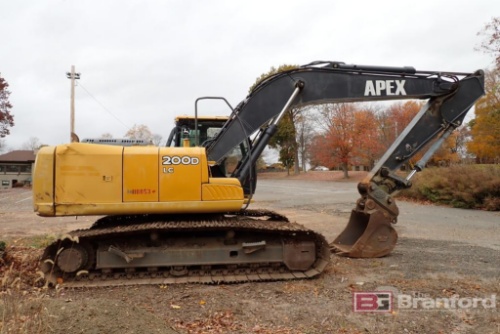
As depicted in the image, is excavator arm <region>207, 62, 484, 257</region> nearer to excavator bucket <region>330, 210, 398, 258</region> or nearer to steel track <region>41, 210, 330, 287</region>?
excavator bucket <region>330, 210, 398, 258</region>

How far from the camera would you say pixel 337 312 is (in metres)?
4.19

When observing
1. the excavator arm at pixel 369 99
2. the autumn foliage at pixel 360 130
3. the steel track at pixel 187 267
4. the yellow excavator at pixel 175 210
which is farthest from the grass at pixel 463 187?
the autumn foliage at pixel 360 130

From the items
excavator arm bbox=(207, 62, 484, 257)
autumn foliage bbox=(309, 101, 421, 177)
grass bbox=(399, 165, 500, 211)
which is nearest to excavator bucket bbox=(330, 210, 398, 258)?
excavator arm bbox=(207, 62, 484, 257)

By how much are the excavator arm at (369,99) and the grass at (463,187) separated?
9.16 m

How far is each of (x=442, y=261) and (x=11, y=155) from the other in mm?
53533

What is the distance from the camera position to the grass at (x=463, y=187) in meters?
14.5

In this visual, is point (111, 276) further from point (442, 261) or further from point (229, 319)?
point (442, 261)

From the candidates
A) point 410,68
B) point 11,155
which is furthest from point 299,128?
point 410,68

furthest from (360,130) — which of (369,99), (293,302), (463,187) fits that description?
(293,302)

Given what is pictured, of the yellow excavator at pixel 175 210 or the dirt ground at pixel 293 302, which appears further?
the yellow excavator at pixel 175 210

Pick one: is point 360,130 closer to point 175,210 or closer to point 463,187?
point 463,187

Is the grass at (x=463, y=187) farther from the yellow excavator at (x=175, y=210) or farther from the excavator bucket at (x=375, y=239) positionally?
the yellow excavator at (x=175, y=210)

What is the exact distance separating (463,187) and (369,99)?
1097cm

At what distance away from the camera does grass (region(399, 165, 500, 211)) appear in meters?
14.5
